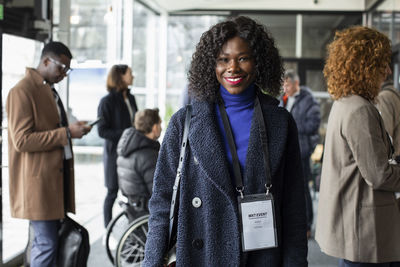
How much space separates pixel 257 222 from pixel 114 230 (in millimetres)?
2809

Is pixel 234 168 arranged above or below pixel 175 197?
above

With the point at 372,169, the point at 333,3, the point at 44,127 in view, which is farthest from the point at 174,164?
the point at 333,3

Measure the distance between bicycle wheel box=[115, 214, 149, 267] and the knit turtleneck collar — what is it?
2085 mm

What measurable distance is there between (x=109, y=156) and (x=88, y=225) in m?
1.53

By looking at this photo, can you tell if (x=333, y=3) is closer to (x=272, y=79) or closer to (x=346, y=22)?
(x=346, y=22)

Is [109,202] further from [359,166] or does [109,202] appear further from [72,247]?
[359,166]

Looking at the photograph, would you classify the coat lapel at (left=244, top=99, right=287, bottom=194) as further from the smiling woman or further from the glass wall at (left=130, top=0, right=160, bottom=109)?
the glass wall at (left=130, top=0, right=160, bottom=109)

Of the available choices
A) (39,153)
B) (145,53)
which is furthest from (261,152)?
(145,53)

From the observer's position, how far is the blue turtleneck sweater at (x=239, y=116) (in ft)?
5.01

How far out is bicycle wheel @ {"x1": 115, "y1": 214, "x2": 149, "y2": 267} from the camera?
11.4ft

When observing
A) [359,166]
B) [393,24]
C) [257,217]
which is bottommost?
[257,217]

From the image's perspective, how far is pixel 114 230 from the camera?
13.3ft

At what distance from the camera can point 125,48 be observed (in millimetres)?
7477

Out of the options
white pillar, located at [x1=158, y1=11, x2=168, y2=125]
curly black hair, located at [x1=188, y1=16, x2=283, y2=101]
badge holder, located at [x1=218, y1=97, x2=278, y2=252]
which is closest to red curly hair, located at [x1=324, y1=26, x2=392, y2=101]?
curly black hair, located at [x1=188, y1=16, x2=283, y2=101]
